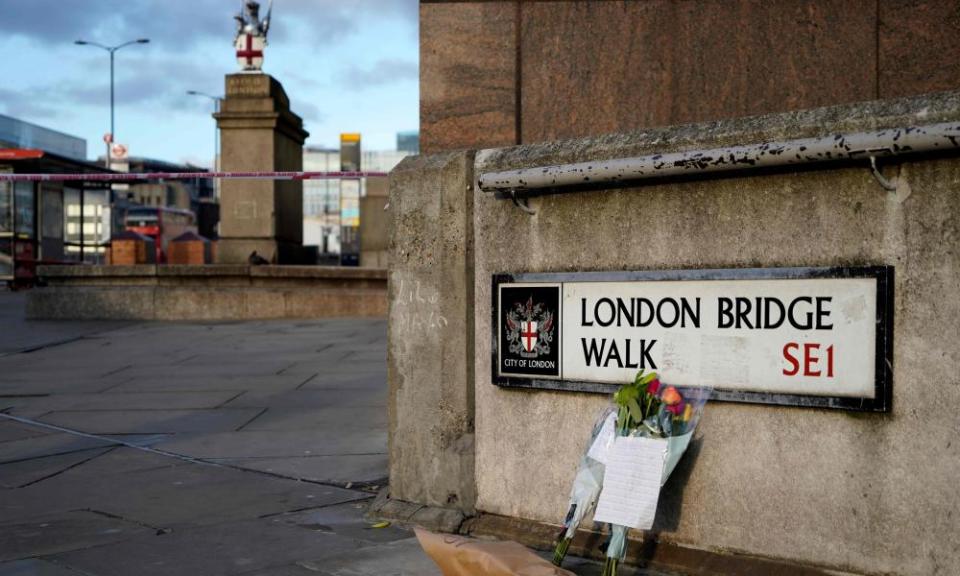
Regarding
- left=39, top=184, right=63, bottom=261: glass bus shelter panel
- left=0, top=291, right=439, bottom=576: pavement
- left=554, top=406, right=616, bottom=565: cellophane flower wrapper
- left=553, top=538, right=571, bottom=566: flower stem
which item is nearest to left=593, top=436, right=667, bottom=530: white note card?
left=554, top=406, right=616, bottom=565: cellophane flower wrapper

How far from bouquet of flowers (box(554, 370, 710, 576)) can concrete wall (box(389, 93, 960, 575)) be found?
1.17 feet

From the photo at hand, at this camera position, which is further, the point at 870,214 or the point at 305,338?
the point at 305,338

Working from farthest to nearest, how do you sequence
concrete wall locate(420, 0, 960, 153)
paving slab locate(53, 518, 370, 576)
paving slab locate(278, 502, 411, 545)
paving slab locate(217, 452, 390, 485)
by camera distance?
1. paving slab locate(217, 452, 390, 485)
2. paving slab locate(278, 502, 411, 545)
3. concrete wall locate(420, 0, 960, 153)
4. paving slab locate(53, 518, 370, 576)

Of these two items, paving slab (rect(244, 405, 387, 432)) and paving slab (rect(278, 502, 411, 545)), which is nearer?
paving slab (rect(278, 502, 411, 545))

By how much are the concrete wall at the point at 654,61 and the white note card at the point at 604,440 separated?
1.69 meters

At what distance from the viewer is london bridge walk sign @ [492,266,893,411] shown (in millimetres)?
3713

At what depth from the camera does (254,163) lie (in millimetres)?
16625

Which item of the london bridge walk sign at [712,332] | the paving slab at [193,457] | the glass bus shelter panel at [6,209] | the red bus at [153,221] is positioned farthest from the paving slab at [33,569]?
the red bus at [153,221]

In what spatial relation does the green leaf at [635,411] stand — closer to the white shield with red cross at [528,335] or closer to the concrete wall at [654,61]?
the white shield with red cross at [528,335]

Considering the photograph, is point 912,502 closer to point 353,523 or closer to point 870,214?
point 870,214

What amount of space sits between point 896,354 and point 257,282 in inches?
538

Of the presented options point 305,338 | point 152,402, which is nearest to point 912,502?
point 152,402

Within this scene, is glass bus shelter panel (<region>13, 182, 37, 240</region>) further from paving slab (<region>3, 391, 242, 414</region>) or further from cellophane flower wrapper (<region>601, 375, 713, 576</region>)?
cellophane flower wrapper (<region>601, 375, 713, 576</region>)

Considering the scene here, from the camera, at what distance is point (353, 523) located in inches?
204
